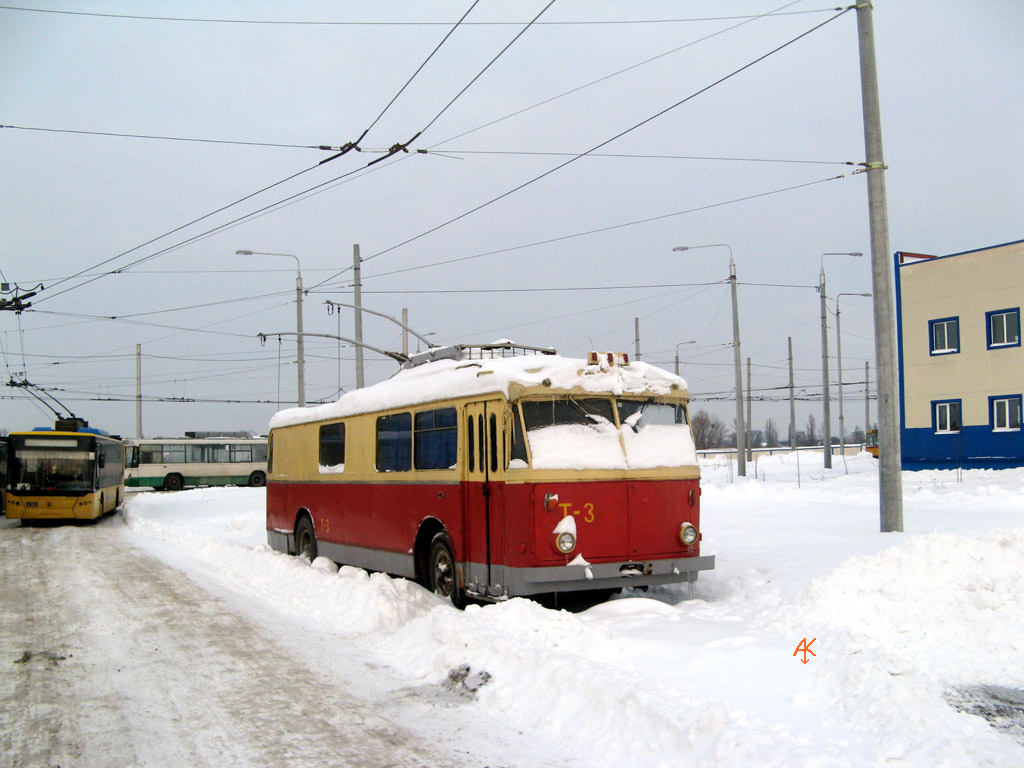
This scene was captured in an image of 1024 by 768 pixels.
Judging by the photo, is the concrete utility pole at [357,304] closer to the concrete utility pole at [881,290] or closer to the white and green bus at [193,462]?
the concrete utility pole at [881,290]

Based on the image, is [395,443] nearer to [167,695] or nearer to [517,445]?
[517,445]

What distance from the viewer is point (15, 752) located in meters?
5.91

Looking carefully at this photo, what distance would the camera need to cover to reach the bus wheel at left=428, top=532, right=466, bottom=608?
34.9ft

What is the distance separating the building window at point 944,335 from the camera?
122 feet

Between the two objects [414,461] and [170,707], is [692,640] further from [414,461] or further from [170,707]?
[414,461]

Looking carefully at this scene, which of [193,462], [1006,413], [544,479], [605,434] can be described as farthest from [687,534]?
[193,462]

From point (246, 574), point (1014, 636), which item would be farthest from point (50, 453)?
point (1014, 636)

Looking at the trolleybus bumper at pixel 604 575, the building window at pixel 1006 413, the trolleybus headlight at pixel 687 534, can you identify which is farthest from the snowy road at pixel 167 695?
the building window at pixel 1006 413

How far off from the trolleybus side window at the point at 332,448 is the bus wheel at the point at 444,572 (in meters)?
3.56

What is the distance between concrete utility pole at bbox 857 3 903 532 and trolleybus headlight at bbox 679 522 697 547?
12.4 ft

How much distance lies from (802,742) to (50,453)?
26570 mm

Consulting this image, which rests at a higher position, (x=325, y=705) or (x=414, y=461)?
(x=414, y=461)

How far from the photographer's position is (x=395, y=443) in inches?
494

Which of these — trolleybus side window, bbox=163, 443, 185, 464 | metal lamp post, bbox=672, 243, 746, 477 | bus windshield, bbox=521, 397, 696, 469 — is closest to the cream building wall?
metal lamp post, bbox=672, 243, 746, 477
